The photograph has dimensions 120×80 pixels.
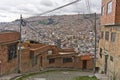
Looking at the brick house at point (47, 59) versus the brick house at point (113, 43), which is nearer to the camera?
the brick house at point (113, 43)

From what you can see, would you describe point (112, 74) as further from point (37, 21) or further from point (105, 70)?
point (37, 21)

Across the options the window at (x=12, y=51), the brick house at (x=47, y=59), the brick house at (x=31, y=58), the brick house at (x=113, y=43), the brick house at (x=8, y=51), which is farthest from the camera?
the brick house at (x=47, y=59)

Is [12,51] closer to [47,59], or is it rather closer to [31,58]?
[31,58]

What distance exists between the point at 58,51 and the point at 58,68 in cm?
377

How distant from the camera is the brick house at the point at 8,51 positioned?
2153 centimetres

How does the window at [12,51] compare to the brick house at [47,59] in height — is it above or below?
above

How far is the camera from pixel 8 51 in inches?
897

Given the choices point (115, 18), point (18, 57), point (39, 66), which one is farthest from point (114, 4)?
point (39, 66)

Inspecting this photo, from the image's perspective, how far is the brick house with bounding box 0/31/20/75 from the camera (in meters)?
21.5

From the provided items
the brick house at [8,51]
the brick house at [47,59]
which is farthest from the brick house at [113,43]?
the brick house at [8,51]

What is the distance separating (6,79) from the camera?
67.7 feet

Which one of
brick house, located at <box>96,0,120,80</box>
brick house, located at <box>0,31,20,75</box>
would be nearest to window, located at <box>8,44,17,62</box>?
brick house, located at <box>0,31,20,75</box>

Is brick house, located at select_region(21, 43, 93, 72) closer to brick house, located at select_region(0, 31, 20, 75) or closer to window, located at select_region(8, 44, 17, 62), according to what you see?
window, located at select_region(8, 44, 17, 62)

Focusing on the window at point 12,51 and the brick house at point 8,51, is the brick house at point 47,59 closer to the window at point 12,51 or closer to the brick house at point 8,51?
the window at point 12,51
